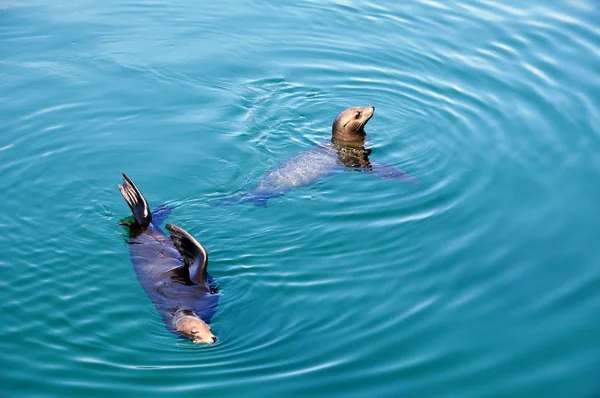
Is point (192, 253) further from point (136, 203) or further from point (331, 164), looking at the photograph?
point (331, 164)

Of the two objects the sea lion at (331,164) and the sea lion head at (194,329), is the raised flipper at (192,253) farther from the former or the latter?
the sea lion at (331,164)

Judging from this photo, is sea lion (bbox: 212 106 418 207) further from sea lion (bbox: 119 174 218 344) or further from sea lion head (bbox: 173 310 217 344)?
sea lion head (bbox: 173 310 217 344)

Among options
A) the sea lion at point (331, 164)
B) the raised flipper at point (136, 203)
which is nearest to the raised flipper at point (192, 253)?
the raised flipper at point (136, 203)

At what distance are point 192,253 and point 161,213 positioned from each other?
151 centimetres

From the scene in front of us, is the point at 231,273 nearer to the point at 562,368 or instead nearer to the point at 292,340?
the point at 292,340

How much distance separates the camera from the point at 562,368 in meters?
6.37

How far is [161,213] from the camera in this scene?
848 centimetres

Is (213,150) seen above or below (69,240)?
above

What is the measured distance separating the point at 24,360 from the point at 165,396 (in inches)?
53.9

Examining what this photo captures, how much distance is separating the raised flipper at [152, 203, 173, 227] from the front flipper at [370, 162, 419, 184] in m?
2.54

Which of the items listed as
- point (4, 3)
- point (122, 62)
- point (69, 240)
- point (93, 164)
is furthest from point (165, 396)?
point (4, 3)

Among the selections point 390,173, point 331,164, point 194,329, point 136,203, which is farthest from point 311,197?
point 194,329

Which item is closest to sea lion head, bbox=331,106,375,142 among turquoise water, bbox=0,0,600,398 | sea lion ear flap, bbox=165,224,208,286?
turquoise water, bbox=0,0,600,398

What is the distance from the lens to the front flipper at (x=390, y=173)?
897 cm
